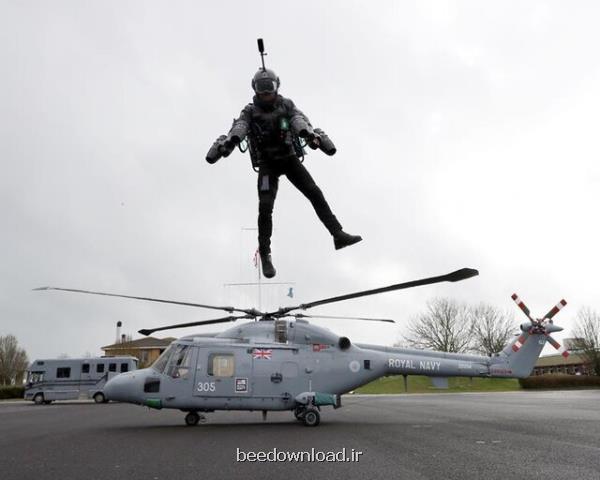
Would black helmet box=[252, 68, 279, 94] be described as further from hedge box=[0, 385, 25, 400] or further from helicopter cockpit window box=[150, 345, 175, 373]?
hedge box=[0, 385, 25, 400]

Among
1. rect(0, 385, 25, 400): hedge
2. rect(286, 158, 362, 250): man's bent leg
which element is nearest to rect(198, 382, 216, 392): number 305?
rect(286, 158, 362, 250): man's bent leg

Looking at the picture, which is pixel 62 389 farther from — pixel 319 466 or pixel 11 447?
pixel 319 466

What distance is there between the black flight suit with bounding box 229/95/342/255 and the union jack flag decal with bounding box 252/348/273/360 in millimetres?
9594

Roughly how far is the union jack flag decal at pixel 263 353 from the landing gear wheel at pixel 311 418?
2012 mm

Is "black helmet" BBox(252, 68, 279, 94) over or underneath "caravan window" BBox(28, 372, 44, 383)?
over

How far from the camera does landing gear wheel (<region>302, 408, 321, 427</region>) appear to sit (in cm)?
1349

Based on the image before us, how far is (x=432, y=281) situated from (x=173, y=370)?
30.8 ft

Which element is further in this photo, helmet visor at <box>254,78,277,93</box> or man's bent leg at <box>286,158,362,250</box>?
man's bent leg at <box>286,158,362,250</box>

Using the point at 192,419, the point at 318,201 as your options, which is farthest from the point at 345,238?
the point at 192,419

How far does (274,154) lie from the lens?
546 centimetres

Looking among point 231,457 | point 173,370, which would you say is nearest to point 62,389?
point 173,370

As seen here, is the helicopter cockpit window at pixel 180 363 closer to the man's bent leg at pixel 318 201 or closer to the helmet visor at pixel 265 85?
the man's bent leg at pixel 318 201

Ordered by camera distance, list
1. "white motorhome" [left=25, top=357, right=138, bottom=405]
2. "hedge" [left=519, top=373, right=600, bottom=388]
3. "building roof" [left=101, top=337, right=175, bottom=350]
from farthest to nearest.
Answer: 1. "building roof" [left=101, top=337, right=175, bottom=350]
2. "hedge" [left=519, top=373, right=600, bottom=388]
3. "white motorhome" [left=25, top=357, right=138, bottom=405]

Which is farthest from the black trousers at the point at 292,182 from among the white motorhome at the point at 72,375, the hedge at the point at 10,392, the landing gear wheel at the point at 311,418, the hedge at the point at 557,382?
the hedge at the point at 10,392
